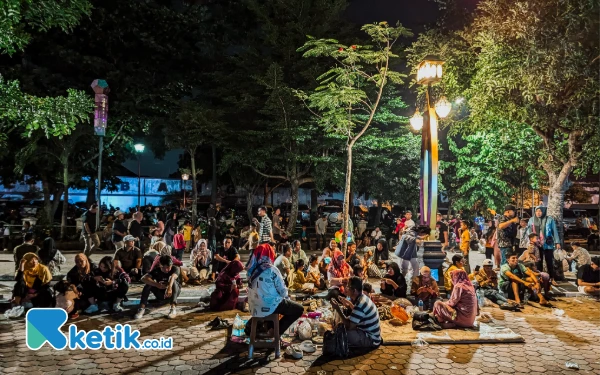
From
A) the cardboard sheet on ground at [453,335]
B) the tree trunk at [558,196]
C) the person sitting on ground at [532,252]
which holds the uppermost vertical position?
the tree trunk at [558,196]

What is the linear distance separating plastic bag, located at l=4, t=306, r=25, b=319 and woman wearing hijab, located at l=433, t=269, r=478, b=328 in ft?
25.0

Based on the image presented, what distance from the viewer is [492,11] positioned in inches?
522

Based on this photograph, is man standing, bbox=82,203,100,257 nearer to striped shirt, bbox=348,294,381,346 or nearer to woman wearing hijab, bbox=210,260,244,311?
woman wearing hijab, bbox=210,260,244,311

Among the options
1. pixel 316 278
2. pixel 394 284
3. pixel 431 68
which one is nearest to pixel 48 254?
pixel 316 278

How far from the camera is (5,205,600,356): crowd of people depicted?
615cm

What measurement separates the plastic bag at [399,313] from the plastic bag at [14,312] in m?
6.92

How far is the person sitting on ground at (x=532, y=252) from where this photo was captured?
10055 millimetres

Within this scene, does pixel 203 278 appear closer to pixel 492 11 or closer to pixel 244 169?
pixel 492 11

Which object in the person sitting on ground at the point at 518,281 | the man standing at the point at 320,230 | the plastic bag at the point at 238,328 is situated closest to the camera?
the plastic bag at the point at 238,328

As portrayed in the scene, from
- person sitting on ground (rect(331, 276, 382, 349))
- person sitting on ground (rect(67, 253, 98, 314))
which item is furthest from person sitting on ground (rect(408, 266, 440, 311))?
person sitting on ground (rect(67, 253, 98, 314))

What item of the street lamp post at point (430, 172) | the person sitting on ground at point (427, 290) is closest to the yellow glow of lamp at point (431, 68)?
the street lamp post at point (430, 172)

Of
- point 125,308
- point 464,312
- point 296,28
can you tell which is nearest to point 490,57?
point 464,312

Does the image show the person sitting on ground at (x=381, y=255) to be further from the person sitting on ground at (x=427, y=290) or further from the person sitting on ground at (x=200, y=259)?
the person sitting on ground at (x=200, y=259)

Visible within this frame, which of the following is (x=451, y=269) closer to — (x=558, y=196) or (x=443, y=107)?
(x=443, y=107)
